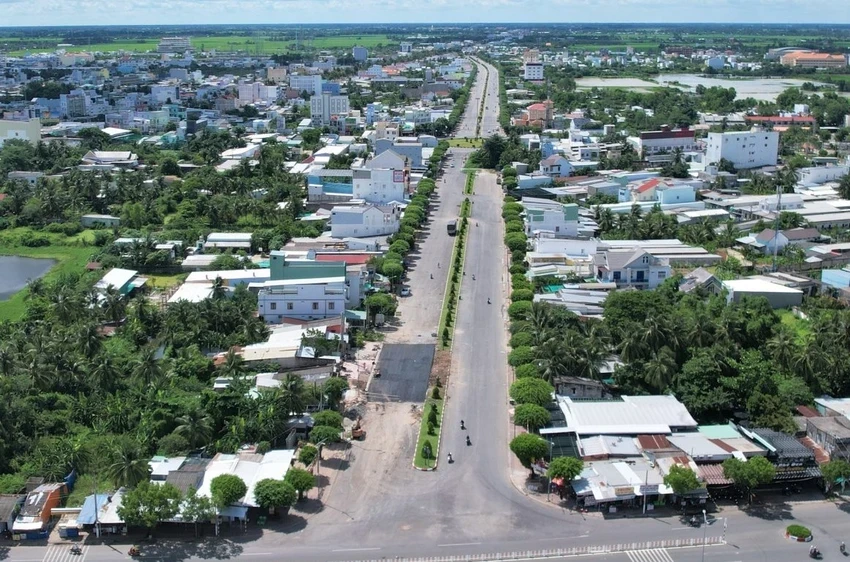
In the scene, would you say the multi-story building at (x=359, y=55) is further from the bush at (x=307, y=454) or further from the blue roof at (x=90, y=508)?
the blue roof at (x=90, y=508)

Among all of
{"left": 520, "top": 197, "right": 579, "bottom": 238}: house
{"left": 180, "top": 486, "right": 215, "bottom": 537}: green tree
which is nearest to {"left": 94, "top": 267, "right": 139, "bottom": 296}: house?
{"left": 180, "top": 486, "right": 215, "bottom": 537}: green tree

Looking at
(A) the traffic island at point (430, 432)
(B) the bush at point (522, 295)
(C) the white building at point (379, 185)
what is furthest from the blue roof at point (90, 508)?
(C) the white building at point (379, 185)

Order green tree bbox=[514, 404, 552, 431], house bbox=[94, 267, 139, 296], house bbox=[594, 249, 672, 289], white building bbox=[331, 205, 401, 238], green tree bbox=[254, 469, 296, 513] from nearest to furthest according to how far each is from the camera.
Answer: green tree bbox=[254, 469, 296, 513] → green tree bbox=[514, 404, 552, 431] → house bbox=[94, 267, 139, 296] → house bbox=[594, 249, 672, 289] → white building bbox=[331, 205, 401, 238]

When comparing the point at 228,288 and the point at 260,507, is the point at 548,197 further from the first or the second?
the point at 260,507

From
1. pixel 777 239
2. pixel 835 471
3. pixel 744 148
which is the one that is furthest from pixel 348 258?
pixel 744 148

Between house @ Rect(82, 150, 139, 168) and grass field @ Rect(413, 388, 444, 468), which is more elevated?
house @ Rect(82, 150, 139, 168)

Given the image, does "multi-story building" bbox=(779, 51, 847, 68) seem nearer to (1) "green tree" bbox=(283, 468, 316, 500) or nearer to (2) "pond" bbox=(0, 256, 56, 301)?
(2) "pond" bbox=(0, 256, 56, 301)

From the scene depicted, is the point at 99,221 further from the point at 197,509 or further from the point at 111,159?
the point at 197,509
